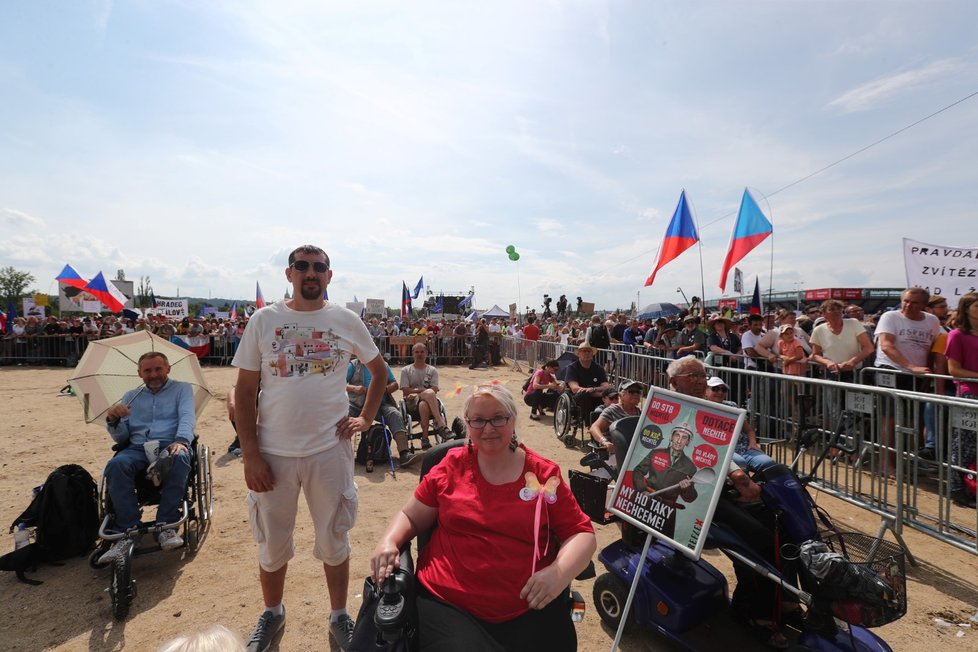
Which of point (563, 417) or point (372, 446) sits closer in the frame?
point (372, 446)

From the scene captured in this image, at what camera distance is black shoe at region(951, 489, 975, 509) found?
393cm

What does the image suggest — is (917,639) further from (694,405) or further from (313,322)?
(313,322)

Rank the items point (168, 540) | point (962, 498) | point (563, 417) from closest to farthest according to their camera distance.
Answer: point (168, 540) → point (962, 498) → point (563, 417)

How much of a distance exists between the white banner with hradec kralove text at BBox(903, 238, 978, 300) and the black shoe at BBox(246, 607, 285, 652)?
25.9ft

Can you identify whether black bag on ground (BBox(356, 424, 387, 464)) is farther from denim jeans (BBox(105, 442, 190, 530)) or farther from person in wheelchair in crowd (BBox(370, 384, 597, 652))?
person in wheelchair in crowd (BBox(370, 384, 597, 652))

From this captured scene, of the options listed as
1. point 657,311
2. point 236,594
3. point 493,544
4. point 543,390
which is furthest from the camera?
point 657,311

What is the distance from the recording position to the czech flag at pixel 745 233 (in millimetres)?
9047

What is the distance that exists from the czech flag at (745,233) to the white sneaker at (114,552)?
9174 millimetres

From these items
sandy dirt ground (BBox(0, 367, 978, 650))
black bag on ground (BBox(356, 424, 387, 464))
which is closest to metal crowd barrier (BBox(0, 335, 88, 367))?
sandy dirt ground (BBox(0, 367, 978, 650))

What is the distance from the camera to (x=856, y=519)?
15.1ft

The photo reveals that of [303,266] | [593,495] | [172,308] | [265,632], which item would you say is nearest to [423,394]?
[593,495]

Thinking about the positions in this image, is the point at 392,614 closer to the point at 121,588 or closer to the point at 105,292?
the point at 121,588

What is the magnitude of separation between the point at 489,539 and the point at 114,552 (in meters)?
2.63

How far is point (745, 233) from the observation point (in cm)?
914
